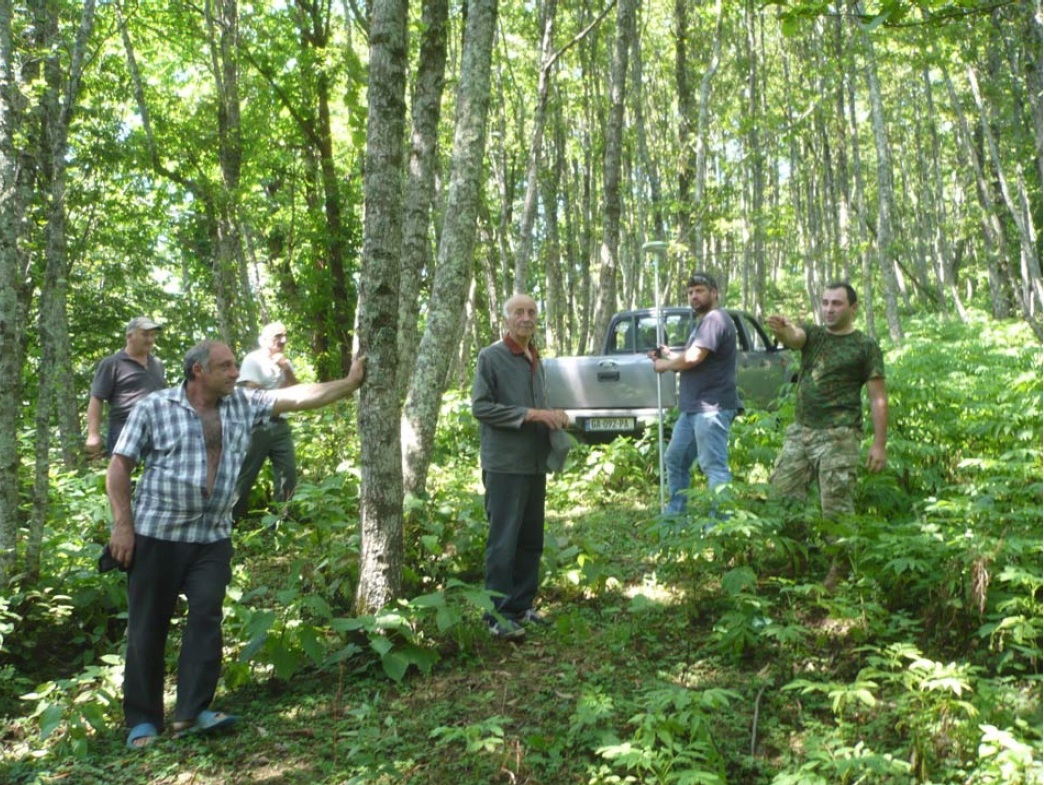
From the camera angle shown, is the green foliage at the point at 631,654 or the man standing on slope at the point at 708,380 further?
the man standing on slope at the point at 708,380

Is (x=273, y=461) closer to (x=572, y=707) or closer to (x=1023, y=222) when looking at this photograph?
(x=572, y=707)

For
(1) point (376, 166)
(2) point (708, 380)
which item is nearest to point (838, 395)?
(2) point (708, 380)

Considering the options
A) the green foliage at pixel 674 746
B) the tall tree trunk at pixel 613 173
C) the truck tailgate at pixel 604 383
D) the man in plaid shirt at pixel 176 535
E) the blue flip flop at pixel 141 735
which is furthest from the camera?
the tall tree trunk at pixel 613 173

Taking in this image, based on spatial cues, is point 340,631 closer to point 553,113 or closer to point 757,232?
point 757,232

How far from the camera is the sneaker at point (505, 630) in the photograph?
4867mm

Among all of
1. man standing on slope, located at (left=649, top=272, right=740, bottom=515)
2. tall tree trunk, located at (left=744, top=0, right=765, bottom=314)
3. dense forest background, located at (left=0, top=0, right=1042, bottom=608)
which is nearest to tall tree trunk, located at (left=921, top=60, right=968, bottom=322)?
dense forest background, located at (left=0, top=0, right=1042, bottom=608)

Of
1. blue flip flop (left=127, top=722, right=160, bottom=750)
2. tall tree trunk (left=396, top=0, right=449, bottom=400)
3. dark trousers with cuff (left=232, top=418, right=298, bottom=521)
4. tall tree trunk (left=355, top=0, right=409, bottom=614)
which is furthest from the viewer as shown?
dark trousers with cuff (left=232, top=418, right=298, bottom=521)

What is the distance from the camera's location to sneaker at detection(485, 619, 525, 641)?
4867 mm

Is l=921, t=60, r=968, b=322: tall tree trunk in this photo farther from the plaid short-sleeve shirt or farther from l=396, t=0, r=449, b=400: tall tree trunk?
the plaid short-sleeve shirt

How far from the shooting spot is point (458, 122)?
7.28 meters

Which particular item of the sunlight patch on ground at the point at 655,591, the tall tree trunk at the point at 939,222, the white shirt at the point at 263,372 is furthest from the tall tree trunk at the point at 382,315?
the tall tree trunk at the point at 939,222

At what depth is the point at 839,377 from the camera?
524 cm

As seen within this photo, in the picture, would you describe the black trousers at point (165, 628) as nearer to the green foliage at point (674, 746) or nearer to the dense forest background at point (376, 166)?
the dense forest background at point (376, 166)

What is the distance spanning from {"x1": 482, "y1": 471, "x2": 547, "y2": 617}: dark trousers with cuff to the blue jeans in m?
1.42
